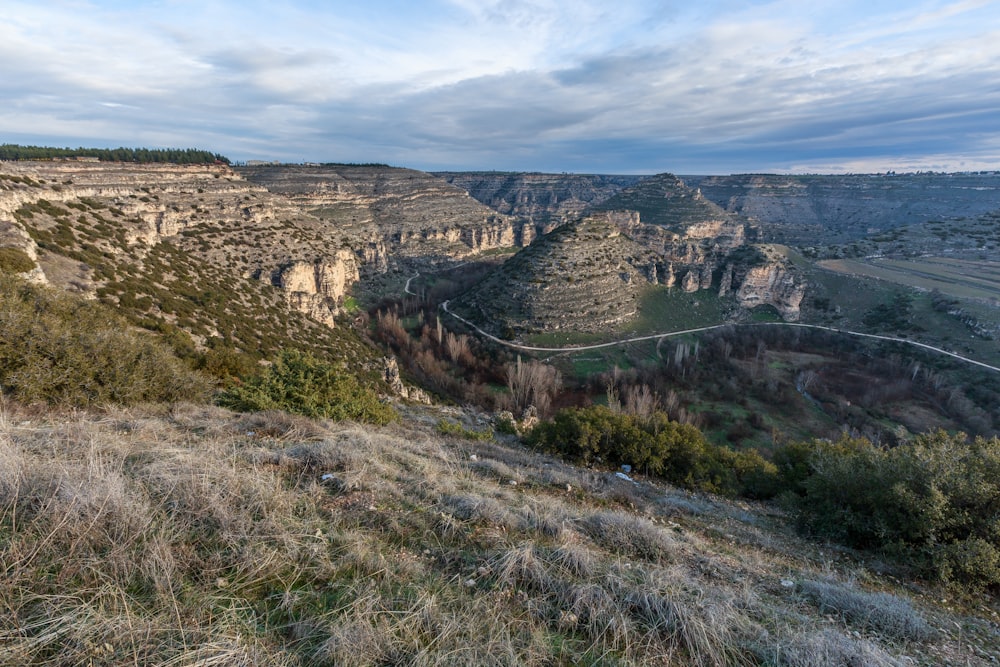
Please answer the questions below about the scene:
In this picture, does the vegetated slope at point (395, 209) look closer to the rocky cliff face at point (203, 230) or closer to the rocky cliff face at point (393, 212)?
the rocky cliff face at point (393, 212)

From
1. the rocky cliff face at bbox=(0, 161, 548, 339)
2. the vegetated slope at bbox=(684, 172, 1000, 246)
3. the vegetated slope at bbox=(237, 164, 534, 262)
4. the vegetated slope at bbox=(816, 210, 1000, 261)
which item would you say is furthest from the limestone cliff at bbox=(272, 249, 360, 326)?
the vegetated slope at bbox=(684, 172, 1000, 246)

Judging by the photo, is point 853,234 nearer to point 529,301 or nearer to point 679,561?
point 529,301

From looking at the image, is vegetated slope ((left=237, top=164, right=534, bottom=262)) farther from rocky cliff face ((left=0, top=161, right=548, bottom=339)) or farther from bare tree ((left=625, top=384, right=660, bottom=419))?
bare tree ((left=625, top=384, right=660, bottom=419))

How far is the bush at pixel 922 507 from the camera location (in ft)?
24.0

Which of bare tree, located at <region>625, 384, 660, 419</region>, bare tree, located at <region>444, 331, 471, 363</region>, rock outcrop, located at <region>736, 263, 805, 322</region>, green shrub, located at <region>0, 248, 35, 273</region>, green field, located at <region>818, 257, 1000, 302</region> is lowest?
bare tree, located at <region>625, 384, 660, 419</region>

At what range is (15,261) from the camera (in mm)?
16453

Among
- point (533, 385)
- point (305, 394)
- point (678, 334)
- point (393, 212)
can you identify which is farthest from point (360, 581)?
point (393, 212)

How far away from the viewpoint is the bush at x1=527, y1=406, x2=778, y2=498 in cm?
1409

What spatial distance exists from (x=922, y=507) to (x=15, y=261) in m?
29.5

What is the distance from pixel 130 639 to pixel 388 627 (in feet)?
5.51

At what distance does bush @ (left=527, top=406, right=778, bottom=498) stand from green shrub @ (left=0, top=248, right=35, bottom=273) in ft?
70.3

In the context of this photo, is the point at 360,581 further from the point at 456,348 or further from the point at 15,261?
the point at 456,348

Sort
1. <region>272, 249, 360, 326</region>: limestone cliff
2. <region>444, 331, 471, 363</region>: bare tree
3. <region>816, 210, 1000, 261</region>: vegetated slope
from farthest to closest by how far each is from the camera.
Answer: <region>816, 210, 1000, 261</region>: vegetated slope → <region>444, 331, 471, 363</region>: bare tree → <region>272, 249, 360, 326</region>: limestone cliff

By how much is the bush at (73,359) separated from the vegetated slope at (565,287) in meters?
44.3
